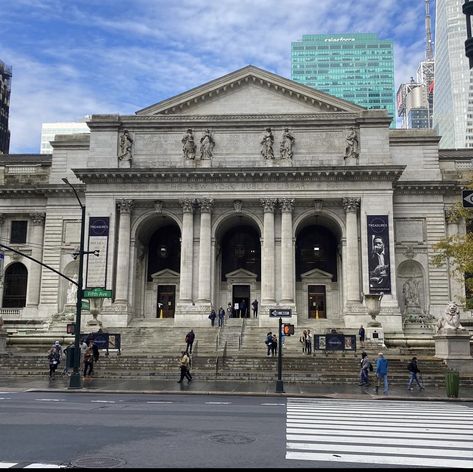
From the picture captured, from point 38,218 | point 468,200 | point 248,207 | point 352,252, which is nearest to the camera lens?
point 468,200

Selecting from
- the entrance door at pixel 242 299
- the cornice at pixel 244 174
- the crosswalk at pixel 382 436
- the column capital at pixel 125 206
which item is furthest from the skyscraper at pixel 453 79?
the crosswalk at pixel 382 436

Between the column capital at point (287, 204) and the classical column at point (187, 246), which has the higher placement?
the column capital at point (287, 204)

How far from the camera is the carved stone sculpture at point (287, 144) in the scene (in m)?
Result: 50.3

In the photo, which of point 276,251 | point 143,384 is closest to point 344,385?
point 143,384

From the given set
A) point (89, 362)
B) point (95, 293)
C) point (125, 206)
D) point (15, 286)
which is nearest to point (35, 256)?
point (15, 286)

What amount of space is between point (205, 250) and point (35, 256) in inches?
697

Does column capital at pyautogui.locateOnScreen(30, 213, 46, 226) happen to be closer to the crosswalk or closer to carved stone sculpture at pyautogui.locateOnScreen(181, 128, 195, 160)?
carved stone sculpture at pyautogui.locateOnScreen(181, 128, 195, 160)

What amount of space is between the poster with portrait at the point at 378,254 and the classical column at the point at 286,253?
6429mm

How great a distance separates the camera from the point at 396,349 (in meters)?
39.6

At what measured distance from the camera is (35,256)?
55.8 metres

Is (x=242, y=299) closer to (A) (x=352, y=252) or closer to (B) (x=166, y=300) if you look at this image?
(B) (x=166, y=300)

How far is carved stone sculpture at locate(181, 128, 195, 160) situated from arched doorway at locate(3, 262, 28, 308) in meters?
20.0

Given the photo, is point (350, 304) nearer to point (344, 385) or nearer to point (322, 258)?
point (322, 258)

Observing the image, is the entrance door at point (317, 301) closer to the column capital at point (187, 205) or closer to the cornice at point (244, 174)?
the cornice at point (244, 174)
